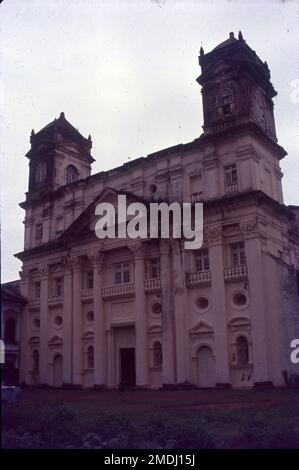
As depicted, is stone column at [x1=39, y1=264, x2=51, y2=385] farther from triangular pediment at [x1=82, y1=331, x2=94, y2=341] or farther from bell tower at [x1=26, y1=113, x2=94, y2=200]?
bell tower at [x1=26, y1=113, x2=94, y2=200]

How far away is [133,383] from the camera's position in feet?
98.8

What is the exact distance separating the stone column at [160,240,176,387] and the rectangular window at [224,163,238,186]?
4.91 metres

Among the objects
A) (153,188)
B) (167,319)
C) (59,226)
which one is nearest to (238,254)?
(167,319)

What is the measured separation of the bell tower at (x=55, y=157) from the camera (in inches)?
1506

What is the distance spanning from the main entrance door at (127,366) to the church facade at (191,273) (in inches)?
3.4

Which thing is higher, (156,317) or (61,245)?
(61,245)

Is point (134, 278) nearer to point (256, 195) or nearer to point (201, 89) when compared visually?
point (256, 195)

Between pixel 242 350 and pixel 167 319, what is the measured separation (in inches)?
177

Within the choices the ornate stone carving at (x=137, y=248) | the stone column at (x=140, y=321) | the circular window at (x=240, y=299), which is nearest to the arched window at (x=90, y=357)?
the stone column at (x=140, y=321)

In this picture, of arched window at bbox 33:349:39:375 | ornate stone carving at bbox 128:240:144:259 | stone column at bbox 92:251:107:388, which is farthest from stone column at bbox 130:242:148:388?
arched window at bbox 33:349:39:375

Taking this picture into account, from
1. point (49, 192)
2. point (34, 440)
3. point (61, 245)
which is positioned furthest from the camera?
point (49, 192)

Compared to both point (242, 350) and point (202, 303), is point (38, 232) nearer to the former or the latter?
point (202, 303)

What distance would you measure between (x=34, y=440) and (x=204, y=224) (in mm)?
20603

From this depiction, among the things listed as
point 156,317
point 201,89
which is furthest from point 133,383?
point 201,89
